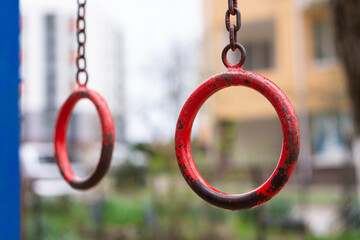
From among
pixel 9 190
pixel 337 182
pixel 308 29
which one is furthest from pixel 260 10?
pixel 9 190

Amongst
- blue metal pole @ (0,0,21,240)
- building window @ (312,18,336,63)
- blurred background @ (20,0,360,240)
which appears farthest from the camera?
building window @ (312,18,336,63)

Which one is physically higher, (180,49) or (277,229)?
(180,49)

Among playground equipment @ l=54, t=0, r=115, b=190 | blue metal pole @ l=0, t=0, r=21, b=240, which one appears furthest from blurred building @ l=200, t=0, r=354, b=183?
playground equipment @ l=54, t=0, r=115, b=190

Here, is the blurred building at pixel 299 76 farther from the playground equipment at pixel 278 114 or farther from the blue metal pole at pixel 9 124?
the playground equipment at pixel 278 114

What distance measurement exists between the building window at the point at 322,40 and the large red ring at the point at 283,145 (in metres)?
13.2

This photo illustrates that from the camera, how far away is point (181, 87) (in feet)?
17.5

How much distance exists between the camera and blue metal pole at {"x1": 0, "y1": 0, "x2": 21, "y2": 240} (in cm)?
124

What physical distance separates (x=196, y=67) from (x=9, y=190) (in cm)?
470

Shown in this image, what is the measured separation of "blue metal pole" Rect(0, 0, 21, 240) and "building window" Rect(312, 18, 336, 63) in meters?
13.0

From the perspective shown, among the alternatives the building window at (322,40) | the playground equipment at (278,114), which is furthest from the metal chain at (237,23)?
the building window at (322,40)

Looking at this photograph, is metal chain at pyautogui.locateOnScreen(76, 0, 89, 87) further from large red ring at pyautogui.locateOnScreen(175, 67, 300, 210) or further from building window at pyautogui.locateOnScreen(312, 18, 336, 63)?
building window at pyautogui.locateOnScreen(312, 18, 336, 63)

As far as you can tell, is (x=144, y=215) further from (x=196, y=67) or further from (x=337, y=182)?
(x=337, y=182)

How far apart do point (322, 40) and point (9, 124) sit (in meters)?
13.4

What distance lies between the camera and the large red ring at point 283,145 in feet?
2.38
